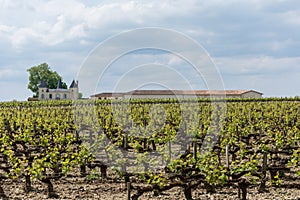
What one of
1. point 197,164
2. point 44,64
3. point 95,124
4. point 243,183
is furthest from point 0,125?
point 44,64

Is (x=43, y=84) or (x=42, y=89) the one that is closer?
(x=42, y=89)

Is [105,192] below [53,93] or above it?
below

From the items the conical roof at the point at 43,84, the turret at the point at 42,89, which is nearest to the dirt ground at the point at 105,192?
the turret at the point at 42,89

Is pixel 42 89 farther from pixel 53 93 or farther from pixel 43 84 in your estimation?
pixel 53 93

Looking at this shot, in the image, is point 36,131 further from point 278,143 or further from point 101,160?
point 278,143

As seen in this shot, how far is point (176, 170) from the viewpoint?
331 inches

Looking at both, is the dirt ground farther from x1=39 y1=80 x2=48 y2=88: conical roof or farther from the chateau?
x1=39 y1=80 x2=48 y2=88: conical roof

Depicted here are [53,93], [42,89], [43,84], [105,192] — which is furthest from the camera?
[43,84]

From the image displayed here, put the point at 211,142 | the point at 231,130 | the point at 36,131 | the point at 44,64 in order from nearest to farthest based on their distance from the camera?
the point at 211,142
the point at 231,130
the point at 36,131
the point at 44,64

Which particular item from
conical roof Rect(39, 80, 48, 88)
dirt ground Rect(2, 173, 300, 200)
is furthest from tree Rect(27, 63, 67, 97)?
dirt ground Rect(2, 173, 300, 200)

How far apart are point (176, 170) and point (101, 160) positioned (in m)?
2.61

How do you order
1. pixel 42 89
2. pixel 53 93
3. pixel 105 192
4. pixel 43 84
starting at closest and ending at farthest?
pixel 105 192
pixel 42 89
pixel 53 93
pixel 43 84

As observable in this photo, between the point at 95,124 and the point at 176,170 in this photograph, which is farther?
the point at 95,124

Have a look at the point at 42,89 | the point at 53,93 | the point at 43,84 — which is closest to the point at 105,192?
the point at 42,89
